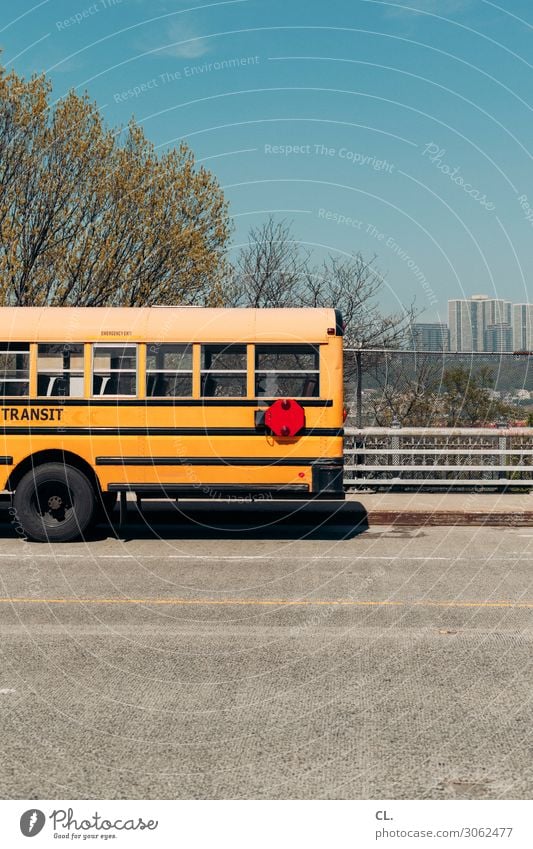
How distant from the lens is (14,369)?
44.4 feet

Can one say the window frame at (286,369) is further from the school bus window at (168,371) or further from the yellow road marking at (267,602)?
the yellow road marking at (267,602)

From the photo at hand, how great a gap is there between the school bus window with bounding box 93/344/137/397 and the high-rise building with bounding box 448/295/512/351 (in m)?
6.54

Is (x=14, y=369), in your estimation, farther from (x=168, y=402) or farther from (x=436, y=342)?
(x=436, y=342)

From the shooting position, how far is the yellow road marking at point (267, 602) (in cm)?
930

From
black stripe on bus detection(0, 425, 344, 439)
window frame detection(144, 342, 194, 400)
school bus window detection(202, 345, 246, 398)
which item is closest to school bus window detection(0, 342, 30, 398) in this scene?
black stripe on bus detection(0, 425, 344, 439)

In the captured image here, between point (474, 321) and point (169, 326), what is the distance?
921cm

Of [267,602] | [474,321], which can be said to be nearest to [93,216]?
[474,321]

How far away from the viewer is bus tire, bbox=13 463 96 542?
13.6 metres

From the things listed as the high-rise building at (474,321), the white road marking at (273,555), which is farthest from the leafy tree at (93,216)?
the white road marking at (273,555)

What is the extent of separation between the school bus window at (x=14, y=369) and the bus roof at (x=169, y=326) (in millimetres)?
118

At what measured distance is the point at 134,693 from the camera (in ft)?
21.1

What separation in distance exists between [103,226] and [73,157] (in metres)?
2.07

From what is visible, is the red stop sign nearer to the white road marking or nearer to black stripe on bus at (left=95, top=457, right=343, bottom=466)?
black stripe on bus at (left=95, top=457, right=343, bottom=466)
